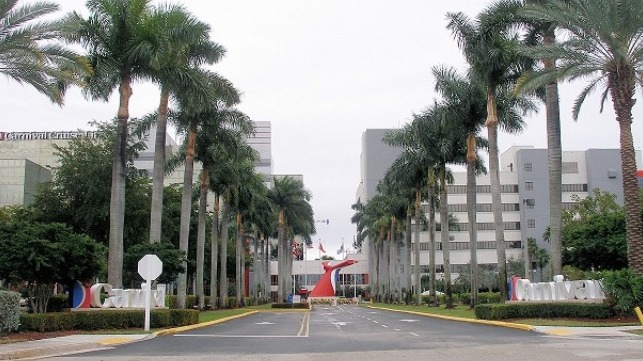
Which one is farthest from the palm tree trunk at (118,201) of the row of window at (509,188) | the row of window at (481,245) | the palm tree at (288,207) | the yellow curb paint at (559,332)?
the row of window at (481,245)

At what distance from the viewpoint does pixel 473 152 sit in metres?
43.5

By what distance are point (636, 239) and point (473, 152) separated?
60.9ft

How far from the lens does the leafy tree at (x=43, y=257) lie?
23.1m

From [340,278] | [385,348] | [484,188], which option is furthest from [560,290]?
[340,278]

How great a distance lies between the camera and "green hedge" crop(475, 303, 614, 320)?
25.5 meters

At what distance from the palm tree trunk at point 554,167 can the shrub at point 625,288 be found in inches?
210

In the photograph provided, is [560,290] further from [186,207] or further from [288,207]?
[288,207]

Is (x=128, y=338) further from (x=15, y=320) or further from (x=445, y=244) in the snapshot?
(x=445, y=244)

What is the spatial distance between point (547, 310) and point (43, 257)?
63.5ft

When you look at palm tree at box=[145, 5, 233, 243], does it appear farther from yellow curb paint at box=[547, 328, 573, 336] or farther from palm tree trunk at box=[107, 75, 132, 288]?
yellow curb paint at box=[547, 328, 573, 336]

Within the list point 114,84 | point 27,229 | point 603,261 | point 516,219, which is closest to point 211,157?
point 114,84

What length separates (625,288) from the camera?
24312 millimetres

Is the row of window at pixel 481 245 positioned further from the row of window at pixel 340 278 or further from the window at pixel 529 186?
the row of window at pixel 340 278

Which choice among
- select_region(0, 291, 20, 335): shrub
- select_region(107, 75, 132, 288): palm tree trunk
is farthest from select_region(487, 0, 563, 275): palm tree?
select_region(0, 291, 20, 335): shrub
